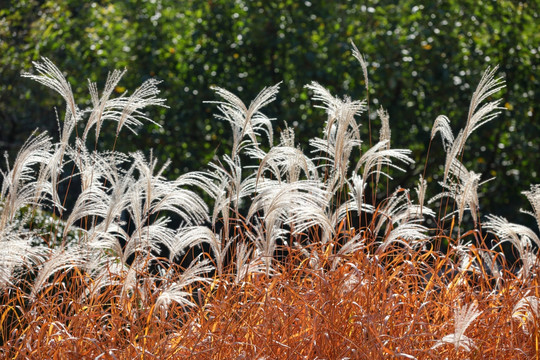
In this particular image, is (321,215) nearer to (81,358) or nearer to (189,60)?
(81,358)

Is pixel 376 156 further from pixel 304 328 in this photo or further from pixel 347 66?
pixel 347 66

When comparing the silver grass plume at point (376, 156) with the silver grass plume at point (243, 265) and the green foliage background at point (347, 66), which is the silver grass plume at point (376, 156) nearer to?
the silver grass plume at point (243, 265)

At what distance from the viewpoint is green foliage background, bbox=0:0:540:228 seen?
6367 millimetres

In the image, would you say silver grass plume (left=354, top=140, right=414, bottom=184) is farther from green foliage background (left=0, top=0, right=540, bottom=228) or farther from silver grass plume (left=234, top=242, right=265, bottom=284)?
green foliage background (left=0, top=0, right=540, bottom=228)

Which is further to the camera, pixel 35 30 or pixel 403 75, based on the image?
pixel 35 30

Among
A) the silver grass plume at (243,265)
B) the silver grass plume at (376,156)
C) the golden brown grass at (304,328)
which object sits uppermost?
the silver grass plume at (376,156)

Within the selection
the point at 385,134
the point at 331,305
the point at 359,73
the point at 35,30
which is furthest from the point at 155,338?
the point at 35,30

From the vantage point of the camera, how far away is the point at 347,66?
641 centimetres

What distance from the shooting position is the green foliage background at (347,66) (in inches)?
251

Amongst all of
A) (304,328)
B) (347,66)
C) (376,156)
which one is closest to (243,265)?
(304,328)

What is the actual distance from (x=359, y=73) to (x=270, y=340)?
393 cm

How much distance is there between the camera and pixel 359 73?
6336 millimetres

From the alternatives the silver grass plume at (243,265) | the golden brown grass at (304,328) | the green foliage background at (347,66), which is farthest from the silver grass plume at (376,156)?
the green foliage background at (347,66)

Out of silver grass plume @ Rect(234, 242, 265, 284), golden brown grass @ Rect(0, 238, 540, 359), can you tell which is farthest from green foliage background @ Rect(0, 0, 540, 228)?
golden brown grass @ Rect(0, 238, 540, 359)
